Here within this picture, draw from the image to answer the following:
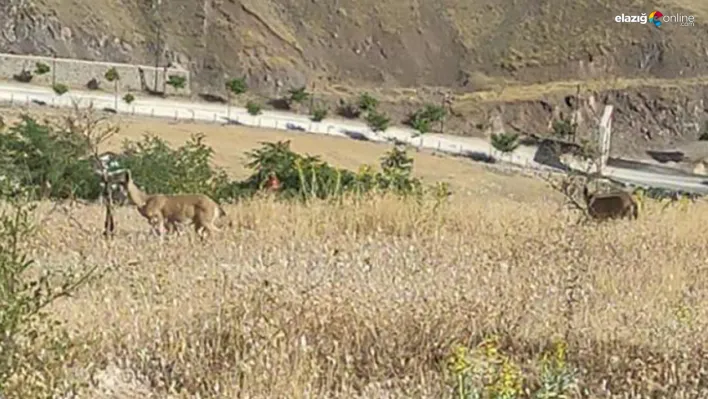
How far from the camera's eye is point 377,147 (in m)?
60.3

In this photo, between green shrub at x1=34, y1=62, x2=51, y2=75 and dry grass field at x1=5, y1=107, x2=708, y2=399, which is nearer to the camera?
dry grass field at x1=5, y1=107, x2=708, y2=399

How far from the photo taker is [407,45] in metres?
94.6

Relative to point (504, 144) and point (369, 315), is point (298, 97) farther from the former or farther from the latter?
point (369, 315)

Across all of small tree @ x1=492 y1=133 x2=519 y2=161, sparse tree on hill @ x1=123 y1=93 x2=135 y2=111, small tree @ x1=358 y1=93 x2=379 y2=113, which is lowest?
small tree @ x1=492 y1=133 x2=519 y2=161

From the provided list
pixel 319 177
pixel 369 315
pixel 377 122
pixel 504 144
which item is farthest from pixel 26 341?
pixel 377 122

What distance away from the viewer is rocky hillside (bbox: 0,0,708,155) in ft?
267

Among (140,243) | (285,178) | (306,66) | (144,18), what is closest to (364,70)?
(306,66)

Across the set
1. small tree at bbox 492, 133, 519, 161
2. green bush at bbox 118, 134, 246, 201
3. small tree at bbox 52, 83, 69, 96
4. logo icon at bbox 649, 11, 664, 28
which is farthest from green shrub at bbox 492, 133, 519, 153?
green bush at bbox 118, 134, 246, 201

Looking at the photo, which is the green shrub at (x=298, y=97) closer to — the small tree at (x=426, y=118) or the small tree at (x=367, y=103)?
the small tree at (x=367, y=103)

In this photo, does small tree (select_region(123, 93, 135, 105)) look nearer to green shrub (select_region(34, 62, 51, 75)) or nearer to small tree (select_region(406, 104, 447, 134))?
green shrub (select_region(34, 62, 51, 75))

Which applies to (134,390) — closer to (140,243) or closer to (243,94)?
(140,243)

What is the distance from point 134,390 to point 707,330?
2058mm

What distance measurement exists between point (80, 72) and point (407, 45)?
99.5 ft

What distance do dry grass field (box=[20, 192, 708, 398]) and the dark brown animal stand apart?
2.37m
